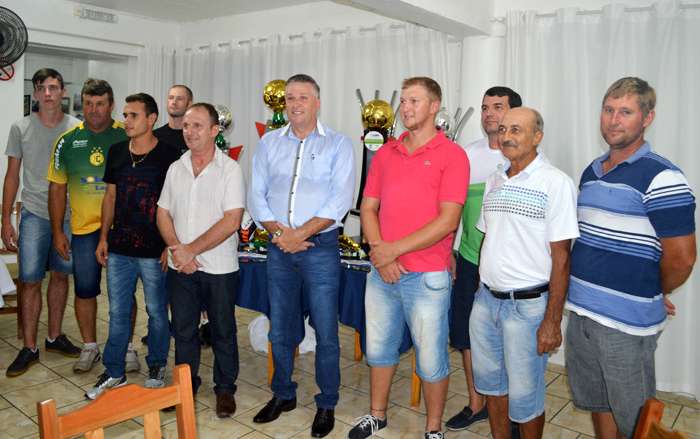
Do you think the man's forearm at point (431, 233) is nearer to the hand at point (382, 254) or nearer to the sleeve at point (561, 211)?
the hand at point (382, 254)

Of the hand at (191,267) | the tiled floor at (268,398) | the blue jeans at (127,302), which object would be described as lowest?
the tiled floor at (268,398)

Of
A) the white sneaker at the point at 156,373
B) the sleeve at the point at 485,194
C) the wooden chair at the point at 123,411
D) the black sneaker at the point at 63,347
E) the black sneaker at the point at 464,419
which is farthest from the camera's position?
the black sneaker at the point at 63,347

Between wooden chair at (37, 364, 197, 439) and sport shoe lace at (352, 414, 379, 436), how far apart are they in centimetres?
143

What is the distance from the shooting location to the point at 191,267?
2.51m

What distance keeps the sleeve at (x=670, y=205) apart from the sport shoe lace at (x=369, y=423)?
4.93 feet

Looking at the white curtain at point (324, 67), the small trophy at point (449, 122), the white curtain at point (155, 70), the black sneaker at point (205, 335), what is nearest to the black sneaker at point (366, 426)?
the black sneaker at point (205, 335)

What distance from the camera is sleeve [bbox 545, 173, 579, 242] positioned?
1812mm

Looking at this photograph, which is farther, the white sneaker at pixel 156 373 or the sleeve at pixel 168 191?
the white sneaker at pixel 156 373

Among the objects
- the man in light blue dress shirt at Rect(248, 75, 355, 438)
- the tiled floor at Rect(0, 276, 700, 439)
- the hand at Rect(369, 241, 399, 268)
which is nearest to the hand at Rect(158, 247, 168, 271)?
the man in light blue dress shirt at Rect(248, 75, 355, 438)

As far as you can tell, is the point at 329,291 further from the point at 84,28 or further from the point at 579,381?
the point at 84,28

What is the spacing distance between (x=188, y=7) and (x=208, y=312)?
151 inches

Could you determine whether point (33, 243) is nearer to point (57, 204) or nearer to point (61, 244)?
point (61, 244)

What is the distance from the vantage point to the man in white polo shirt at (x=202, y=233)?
251 centimetres

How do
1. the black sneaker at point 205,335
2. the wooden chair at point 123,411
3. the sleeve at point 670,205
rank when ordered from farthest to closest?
1. the black sneaker at point 205,335
2. the sleeve at point 670,205
3. the wooden chair at point 123,411
